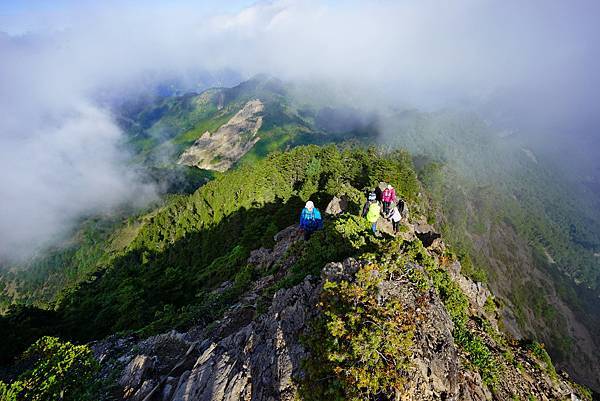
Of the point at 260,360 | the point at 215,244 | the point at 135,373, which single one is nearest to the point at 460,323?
the point at 260,360

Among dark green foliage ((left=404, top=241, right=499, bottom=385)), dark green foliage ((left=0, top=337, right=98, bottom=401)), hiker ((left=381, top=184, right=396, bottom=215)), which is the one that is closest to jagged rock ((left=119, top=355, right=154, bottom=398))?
dark green foliage ((left=0, top=337, right=98, bottom=401))

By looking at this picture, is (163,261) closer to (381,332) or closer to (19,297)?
(381,332)

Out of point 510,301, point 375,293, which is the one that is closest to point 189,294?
point 375,293

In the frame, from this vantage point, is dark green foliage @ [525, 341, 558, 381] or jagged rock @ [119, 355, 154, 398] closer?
jagged rock @ [119, 355, 154, 398]

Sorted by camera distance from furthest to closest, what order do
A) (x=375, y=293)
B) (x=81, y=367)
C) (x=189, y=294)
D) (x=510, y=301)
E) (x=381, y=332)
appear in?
(x=510, y=301) < (x=189, y=294) < (x=81, y=367) < (x=375, y=293) < (x=381, y=332)

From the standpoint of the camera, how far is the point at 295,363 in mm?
13477

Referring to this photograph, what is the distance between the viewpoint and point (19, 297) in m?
180

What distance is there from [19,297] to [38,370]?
20725cm

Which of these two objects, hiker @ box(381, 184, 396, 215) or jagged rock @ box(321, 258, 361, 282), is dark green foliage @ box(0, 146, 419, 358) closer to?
jagged rock @ box(321, 258, 361, 282)

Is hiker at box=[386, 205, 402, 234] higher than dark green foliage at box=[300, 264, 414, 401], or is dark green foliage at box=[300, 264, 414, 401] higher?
dark green foliage at box=[300, 264, 414, 401]

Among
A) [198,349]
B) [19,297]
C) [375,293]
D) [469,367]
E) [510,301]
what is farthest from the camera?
[19,297]

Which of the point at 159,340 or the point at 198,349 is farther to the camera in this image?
the point at 159,340

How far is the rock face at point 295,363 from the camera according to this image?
13.2 meters

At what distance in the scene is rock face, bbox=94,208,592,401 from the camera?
13195 millimetres
